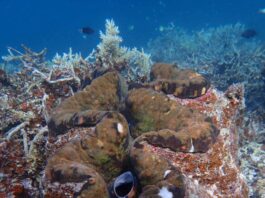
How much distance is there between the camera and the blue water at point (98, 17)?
135ft

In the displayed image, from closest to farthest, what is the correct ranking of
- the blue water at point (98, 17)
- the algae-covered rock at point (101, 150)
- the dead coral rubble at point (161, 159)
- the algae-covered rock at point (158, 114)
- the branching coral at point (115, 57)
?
the dead coral rubble at point (161, 159)
the algae-covered rock at point (101, 150)
the algae-covered rock at point (158, 114)
the branching coral at point (115, 57)
the blue water at point (98, 17)

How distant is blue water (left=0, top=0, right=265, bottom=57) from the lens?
41000 millimetres

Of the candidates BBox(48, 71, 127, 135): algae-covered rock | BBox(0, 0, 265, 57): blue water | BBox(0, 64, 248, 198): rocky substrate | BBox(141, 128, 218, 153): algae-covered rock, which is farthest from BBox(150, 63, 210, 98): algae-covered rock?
BBox(0, 0, 265, 57): blue water

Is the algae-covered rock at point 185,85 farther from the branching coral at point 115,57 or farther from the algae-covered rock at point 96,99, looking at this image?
the branching coral at point 115,57

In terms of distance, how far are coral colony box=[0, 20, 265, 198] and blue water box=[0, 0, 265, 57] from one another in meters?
17.6

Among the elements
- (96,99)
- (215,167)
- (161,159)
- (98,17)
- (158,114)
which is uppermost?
(98,17)

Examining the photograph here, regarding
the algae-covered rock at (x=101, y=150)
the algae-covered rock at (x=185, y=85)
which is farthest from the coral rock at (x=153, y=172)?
the algae-covered rock at (x=185, y=85)

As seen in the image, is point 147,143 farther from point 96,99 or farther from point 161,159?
point 96,99

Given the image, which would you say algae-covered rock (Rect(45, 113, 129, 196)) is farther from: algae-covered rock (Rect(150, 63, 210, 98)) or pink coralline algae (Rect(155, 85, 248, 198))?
algae-covered rock (Rect(150, 63, 210, 98))

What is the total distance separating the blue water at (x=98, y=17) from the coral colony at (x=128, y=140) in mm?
17588

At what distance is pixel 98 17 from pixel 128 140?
2509 inches

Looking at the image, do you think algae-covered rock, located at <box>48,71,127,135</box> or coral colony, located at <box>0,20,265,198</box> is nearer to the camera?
coral colony, located at <box>0,20,265,198</box>

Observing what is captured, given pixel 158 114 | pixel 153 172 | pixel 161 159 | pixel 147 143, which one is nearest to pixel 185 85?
pixel 158 114

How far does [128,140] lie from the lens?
2.83m
